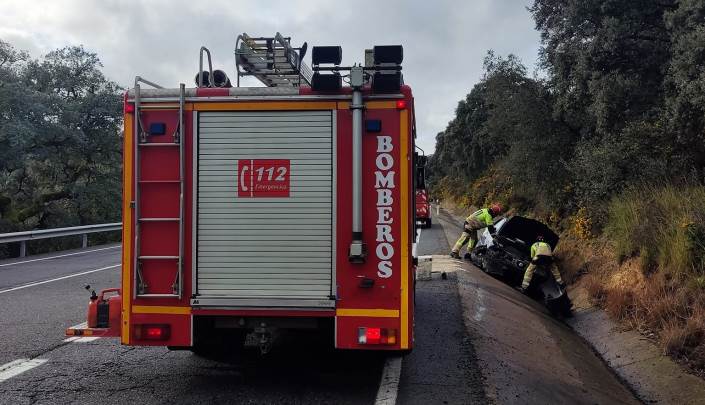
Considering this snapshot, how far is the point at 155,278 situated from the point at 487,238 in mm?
9620

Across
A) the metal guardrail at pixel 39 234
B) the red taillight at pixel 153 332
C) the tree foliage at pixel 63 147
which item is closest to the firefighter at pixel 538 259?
the red taillight at pixel 153 332

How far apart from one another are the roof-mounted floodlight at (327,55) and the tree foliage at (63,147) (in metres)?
19.7

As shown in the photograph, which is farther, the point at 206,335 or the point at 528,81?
the point at 528,81

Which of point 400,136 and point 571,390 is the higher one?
point 400,136

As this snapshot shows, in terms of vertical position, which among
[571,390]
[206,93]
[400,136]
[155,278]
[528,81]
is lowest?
[571,390]

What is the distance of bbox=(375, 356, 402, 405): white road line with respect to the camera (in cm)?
461

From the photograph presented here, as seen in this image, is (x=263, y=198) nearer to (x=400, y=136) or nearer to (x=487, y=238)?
(x=400, y=136)

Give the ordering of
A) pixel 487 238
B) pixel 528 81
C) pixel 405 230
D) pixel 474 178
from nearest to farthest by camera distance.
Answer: pixel 405 230 → pixel 487 238 → pixel 528 81 → pixel 474 178

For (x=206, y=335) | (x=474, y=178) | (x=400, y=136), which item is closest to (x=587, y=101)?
(x=400, y=136)

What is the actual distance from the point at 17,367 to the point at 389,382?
11.7 feet

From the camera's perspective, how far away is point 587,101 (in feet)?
48.8

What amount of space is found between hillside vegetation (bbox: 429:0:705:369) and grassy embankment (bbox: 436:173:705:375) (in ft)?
0.07

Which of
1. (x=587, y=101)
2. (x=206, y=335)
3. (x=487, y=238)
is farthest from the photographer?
(x=587, y=101)

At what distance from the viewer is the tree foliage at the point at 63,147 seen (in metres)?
21.6
